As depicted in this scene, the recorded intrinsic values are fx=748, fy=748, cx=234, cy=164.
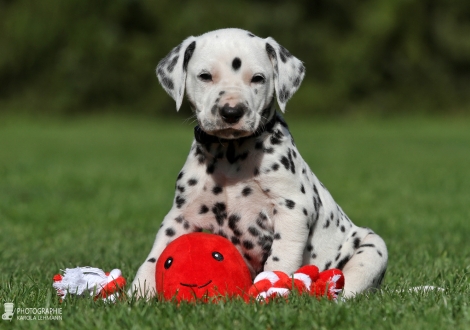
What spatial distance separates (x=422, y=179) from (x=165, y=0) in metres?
24.1

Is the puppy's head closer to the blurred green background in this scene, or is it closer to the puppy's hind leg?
the puppy's hind leg

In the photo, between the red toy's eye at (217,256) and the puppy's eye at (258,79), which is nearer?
the red toy's eye at (217,256)

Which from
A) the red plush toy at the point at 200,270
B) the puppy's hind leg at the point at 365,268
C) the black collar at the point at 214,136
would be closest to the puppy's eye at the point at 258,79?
the black collar at the point at 214,136

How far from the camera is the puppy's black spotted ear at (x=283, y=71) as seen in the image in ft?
16.1

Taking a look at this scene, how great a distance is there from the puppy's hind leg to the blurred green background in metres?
29.4

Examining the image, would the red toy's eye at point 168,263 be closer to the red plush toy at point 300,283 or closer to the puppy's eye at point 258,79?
the red plush toy at point 300,283

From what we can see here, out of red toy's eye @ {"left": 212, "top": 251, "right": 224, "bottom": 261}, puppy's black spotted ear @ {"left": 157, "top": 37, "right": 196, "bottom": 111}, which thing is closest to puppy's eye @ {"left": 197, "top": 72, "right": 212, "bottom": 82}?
puppy's black spotted ear @ {"left": 157, "top": 37, "right": 196, "bottom": 111}

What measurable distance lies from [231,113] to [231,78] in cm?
34

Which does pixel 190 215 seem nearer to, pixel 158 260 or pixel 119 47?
pixel 158 260

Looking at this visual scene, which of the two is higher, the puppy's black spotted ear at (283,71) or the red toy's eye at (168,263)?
the puppy's black spotted ear at (283,71)

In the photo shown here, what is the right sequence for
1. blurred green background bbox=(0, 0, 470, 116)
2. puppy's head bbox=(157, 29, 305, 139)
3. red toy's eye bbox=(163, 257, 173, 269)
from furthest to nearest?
blurred green background bbox=(0, 0, 470, 116) < puppy's head bbox=(157, 29, 305, 139) < red toy's eye bbox=(163, 257, 173, 269)

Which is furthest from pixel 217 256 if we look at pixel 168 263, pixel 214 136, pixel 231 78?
pixel 231 78

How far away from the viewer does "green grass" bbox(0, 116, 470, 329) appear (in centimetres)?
390

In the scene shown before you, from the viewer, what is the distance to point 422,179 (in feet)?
48.7
